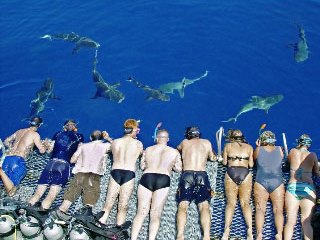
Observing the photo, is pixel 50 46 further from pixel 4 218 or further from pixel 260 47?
pixel 4 218

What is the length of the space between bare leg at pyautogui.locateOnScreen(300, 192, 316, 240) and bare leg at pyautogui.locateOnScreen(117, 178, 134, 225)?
4.47 m

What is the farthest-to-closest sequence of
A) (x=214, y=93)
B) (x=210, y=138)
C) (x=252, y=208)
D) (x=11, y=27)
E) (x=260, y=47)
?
(x=11, y=27) < (x=260, y=47) < (x=214, y=93) < (x=210, y=138) < (x=252, y=208)


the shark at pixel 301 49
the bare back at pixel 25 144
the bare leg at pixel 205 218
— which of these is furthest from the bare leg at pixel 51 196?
the shark at pixel 301 49

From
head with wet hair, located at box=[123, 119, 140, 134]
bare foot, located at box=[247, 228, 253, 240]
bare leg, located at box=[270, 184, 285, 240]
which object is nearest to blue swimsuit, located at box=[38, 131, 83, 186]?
head with wet hair, located at box=[123, 119, 140, 134]

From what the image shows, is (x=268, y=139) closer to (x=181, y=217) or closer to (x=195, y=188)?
(x=195, y=188)

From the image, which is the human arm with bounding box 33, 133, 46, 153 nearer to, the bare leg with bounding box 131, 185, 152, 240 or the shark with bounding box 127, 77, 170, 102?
the bare leg with bounding box 131, 185, 152, 240

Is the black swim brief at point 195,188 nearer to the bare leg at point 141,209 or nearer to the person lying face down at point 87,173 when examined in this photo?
the bare leg at point 141,209

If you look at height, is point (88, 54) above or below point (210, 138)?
above

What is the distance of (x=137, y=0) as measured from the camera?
2245 centimetres

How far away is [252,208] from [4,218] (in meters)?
6.35

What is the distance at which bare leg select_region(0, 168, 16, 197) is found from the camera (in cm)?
1369

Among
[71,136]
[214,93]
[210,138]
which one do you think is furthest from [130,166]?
[214,93]

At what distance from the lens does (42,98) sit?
17.4 metres

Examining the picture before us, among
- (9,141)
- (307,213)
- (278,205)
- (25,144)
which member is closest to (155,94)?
(25,144)
